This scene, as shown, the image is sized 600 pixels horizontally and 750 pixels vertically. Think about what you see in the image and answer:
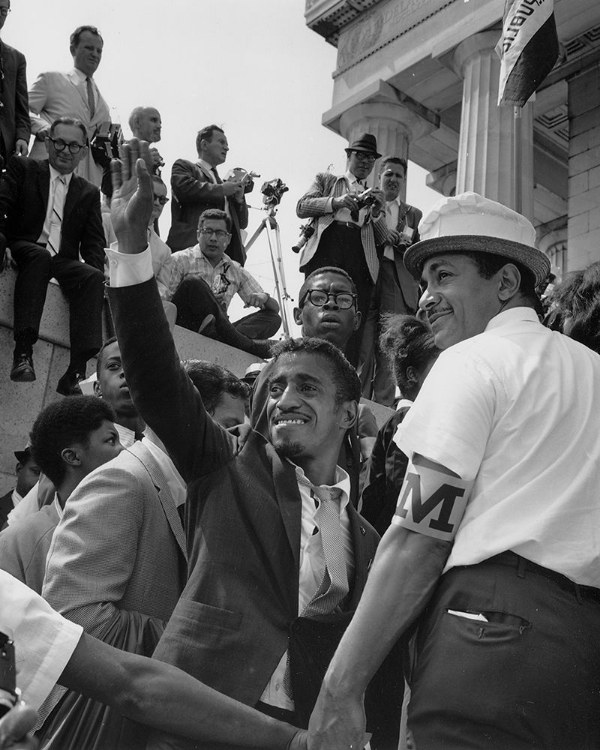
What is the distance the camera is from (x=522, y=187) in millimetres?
15375

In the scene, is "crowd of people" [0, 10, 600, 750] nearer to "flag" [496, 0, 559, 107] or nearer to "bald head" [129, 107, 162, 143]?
"flag" [496, 0, 559, 107]

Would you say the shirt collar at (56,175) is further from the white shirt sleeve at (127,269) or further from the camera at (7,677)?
the camera at (7,677)

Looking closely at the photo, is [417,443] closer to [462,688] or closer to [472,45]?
[462,688]

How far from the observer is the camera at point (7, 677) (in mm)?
1626

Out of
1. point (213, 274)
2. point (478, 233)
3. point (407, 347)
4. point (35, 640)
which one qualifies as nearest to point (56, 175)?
point (213, 274)

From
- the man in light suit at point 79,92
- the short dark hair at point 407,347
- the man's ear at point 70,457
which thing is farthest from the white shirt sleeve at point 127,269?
the man in light suit at point 79,92

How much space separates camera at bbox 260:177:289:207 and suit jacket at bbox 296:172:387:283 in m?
2.09

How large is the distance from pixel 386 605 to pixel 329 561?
636mm

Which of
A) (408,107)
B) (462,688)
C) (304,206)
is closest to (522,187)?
(408,107)

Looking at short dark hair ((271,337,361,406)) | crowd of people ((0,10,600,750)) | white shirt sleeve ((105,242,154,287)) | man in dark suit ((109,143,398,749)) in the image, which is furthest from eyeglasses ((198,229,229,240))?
white shirt sleeve ((105,242,154,287))

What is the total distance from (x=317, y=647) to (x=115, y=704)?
25.2 inches

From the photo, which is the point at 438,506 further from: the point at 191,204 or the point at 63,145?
the point at 191,204

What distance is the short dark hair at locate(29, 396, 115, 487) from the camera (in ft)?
15.0

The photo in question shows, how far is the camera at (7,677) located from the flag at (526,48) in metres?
5.68
